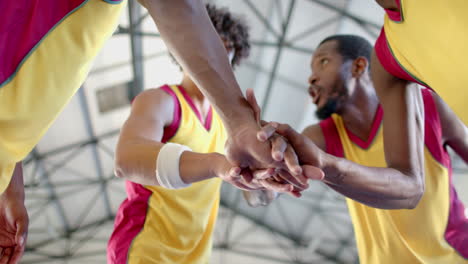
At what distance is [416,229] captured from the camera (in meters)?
2.17

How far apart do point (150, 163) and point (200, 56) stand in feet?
1.47

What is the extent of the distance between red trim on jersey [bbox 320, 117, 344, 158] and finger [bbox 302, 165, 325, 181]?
1.19m

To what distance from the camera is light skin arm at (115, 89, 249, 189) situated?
1.50 m

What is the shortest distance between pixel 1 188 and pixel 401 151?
148 cm

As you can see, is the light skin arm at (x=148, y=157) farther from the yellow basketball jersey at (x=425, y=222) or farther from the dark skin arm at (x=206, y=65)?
the yellow basketball jersey at (x=425, y=222)

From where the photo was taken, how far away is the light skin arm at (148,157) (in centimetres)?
150

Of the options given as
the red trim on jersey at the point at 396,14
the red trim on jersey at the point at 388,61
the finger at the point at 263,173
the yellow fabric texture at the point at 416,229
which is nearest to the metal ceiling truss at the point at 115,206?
the yellow fabric texture at the point at 416,229

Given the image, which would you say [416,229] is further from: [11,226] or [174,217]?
[11,226]

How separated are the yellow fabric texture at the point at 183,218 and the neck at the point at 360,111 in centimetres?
81

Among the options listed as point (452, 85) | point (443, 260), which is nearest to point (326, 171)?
point (452, 85)

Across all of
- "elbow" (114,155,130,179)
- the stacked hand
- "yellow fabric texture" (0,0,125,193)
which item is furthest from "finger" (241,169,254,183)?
"yellow fabric texture" (0,0,125,193)

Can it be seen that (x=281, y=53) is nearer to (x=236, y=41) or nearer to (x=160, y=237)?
(x=236, y=41)

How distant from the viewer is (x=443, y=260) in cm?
214

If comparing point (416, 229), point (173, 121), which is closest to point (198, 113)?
point (173, 121)
